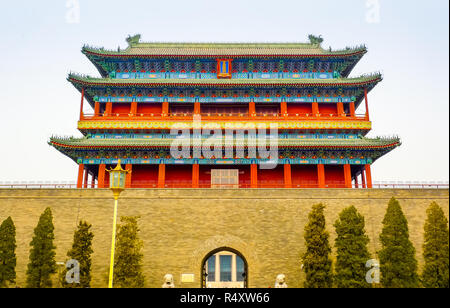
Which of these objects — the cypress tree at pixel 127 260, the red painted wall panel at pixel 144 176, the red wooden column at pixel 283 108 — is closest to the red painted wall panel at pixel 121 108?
the red painted wall panel at pixel 144 176

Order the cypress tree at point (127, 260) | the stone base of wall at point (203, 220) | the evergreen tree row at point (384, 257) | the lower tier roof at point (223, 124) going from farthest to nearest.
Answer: the lower tier roof at point (223, 124) < the stone base of wall at point (203, 220) < the cypress tree at point (127, 260) < the evergreen tree row at point (384, 257)

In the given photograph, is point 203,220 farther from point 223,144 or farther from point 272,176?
point 272,176

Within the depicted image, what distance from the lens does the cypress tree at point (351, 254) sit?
61.0 feet

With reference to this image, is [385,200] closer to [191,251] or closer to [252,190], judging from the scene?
[252,190]

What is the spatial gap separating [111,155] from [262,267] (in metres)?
13.2

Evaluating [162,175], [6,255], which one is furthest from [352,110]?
[6,255]

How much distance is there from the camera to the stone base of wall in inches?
901

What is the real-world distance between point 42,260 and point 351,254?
14517 mm

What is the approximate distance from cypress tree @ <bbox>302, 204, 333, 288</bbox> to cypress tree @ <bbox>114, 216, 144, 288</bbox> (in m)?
7.97

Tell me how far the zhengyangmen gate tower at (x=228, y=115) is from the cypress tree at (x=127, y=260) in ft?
27.9

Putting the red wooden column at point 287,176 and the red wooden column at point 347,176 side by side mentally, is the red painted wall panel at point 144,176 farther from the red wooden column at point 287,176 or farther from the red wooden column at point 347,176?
the red wooden column at point 347,176

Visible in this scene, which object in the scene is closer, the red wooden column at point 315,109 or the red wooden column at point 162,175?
the red wooden column at point 162,175
